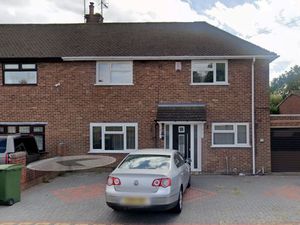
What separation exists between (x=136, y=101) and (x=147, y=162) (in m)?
7.32

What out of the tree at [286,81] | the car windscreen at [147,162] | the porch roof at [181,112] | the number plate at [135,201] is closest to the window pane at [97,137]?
the porch roof at [181,112]

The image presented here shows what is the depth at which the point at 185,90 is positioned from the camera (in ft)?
52.9

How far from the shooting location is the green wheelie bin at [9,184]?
9.51 meters

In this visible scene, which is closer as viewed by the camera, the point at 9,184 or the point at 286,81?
the point at 9,184

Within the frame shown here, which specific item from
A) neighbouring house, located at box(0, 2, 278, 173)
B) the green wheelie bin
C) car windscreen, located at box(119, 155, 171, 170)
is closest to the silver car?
car windscreen, located at box(119, 155, 171, 170)

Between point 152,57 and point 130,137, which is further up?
point 152,57

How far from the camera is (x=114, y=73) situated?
16.4 m

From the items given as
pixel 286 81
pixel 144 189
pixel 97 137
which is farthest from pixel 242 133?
pixel 286 81

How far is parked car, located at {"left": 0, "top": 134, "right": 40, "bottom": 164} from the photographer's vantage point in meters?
11.3

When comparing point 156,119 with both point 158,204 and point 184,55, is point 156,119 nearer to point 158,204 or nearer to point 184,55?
point 184,55

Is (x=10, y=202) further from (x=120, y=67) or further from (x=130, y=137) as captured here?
(x=120, y=67)

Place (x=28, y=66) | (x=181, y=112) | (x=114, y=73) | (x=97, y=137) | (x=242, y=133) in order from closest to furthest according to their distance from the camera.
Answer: (x=181, y=112)
(x=242, y=133)
(x=97, y=137)
(x=114, y=73)
(x=28, y=66)

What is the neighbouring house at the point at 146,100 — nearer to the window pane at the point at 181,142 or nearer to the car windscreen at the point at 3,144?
the window pane at the point at 181,142

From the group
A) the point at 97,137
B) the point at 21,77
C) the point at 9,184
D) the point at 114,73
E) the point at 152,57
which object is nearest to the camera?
the point at 9,184
